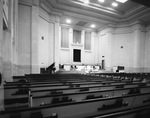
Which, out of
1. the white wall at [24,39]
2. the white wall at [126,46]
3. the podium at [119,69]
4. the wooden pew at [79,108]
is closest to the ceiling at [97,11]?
the white wall at [126,46]

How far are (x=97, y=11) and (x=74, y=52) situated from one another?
6189 millimetres

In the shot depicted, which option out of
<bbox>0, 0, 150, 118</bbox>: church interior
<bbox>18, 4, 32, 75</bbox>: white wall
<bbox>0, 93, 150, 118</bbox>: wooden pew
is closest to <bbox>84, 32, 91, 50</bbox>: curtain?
<bbox>0, 0, 150, 118</bbox>: church interior

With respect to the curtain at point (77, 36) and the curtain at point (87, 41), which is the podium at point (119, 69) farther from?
the curtain at point (77, 36)

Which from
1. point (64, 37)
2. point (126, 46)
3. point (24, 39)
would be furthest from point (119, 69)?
point (24, 39)

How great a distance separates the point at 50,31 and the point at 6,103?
9.93 m

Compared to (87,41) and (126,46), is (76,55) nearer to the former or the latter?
(87,41)

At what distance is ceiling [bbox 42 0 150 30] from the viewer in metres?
10.3

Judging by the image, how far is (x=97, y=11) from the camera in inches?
453

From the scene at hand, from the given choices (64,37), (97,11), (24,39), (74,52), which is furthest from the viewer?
(74,52)

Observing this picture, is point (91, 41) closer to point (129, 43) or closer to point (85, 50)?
point (85, 50)

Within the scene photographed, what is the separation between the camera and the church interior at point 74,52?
6.58 ft

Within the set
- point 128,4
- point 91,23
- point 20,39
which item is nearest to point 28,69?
point 20,39

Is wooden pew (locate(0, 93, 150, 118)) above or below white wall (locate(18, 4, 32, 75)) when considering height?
below

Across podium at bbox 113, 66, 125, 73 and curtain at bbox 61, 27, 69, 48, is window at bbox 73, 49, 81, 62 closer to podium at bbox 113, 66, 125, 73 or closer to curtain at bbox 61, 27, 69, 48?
curtain at bbox 61, 27, 69, 48
